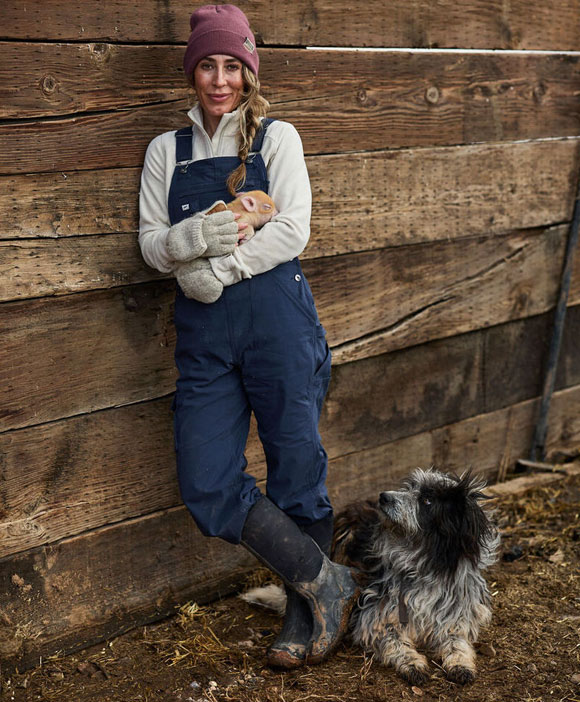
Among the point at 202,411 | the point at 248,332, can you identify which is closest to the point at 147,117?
the point at 248,332

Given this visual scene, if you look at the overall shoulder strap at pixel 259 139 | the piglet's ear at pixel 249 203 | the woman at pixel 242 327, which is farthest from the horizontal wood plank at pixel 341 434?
the overall shoulder strap at pixel 259 139

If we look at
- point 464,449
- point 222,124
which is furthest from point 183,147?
point 464,449

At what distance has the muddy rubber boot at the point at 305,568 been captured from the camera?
3.38 metres

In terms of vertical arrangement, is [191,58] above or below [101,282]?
above

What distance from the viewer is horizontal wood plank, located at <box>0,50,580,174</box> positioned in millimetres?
3270

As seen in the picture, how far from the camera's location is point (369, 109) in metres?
4.08

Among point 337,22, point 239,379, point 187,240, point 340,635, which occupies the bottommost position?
point 340,635

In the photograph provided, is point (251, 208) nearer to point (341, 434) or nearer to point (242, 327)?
point (242, 327)

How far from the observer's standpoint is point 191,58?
3.14 meters

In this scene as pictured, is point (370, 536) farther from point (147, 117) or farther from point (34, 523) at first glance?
point (147, 117)

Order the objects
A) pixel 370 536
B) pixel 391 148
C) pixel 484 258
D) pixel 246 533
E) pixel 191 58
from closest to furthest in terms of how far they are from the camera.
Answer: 1. pixel 191 58
2. pixel 246 533
3. pixel 370 536
4. pixel 391 148
5. pixel 484 258

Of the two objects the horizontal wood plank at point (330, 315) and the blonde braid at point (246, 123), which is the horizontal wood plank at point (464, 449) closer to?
the horizontal wood plank at point (330, 315)

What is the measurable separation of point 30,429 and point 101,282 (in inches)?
25.6

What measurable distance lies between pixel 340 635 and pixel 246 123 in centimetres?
207
